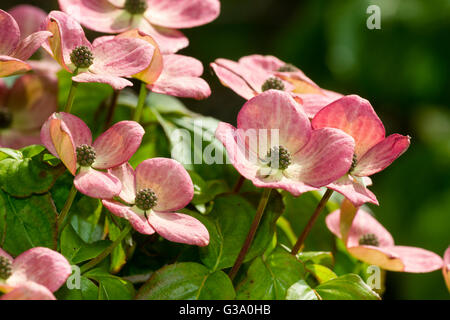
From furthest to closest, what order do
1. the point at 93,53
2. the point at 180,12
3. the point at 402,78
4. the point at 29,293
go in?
the point at 402,78
the point at 180,12
the point at 93,53
the point at 29,293

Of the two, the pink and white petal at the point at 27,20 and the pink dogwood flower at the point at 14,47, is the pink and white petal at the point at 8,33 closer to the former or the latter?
the pink dogwood flower at the point at 14,47

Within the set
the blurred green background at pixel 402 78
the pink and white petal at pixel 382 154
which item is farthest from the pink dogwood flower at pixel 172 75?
the blurred green background at pixel 402 78

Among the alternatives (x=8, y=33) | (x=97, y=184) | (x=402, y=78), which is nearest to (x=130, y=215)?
(x=97, y=184)

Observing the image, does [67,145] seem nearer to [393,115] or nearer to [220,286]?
[220,286]

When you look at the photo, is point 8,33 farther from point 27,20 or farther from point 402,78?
point 402,78

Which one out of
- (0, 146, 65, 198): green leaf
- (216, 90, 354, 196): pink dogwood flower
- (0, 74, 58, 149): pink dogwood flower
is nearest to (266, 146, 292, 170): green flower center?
(216, 90, 354, 196): pink dogwood flower
